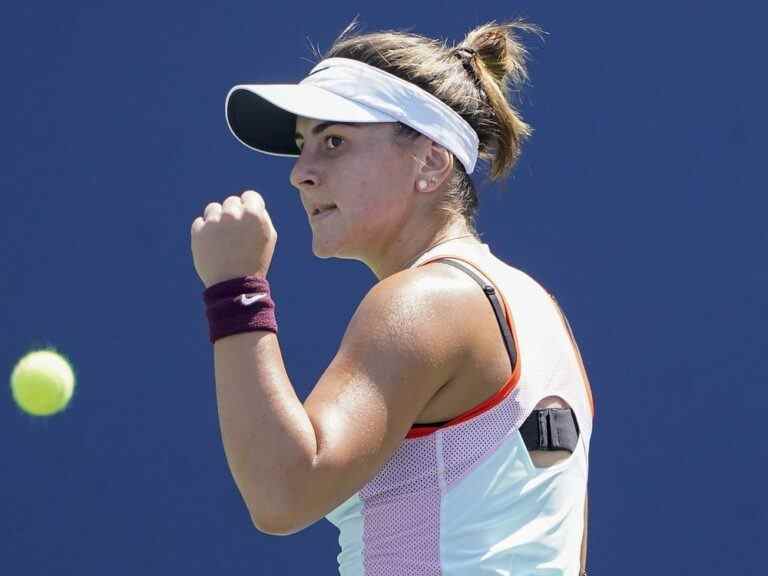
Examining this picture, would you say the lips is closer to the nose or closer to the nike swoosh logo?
the nose

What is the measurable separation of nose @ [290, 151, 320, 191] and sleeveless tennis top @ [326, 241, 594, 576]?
0.30m

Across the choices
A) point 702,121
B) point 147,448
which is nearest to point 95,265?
point 147,448

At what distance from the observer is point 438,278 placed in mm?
1631

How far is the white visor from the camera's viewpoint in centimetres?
192

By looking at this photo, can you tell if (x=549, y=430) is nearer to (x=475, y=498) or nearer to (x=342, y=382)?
(x=475, y=498)

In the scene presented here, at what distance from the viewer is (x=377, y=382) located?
1527 millimetres

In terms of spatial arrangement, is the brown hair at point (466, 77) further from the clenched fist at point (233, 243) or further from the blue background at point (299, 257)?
the blue background at point (299, 257)

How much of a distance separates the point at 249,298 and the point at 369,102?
0.49m

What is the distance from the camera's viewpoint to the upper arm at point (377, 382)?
149 cm

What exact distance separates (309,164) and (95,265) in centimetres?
210

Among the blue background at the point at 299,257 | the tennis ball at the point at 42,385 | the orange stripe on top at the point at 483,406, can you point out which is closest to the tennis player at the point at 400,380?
the orange stripe on top at the point at 483,406

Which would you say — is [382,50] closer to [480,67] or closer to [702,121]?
[480,67]

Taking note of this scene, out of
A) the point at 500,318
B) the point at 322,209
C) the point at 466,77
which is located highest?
the point at 466,77

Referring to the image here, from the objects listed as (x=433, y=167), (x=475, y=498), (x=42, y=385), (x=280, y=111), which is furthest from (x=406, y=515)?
(x=42, y=385)
